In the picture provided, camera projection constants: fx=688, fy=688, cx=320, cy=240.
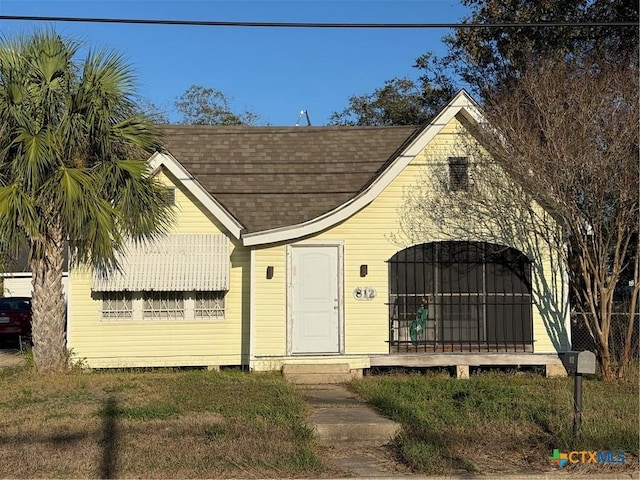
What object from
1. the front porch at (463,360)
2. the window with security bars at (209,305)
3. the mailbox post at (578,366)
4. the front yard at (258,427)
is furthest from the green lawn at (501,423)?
the window with security bars at (209,305)

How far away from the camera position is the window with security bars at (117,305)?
13461mm

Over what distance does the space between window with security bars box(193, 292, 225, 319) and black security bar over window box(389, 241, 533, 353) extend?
3.40 metres

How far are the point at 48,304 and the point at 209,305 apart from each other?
10.1 ft

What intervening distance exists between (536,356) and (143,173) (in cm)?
815

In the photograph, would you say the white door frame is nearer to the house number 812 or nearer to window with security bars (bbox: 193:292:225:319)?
the house number 812

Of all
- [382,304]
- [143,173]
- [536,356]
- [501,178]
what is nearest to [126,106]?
[143,173]

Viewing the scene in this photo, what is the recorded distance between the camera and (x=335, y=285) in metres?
13.3

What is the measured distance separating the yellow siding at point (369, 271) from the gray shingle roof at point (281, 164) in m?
0.57

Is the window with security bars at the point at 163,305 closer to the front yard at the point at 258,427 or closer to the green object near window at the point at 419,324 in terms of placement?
the front yard at the point at 258,427

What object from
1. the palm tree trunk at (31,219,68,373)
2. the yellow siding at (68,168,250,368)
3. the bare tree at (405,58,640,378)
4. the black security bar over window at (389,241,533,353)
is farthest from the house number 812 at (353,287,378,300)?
the palm tree trunk at (31,219,68,373)

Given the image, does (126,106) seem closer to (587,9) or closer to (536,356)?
(536,356)

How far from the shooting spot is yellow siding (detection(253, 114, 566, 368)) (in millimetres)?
13195

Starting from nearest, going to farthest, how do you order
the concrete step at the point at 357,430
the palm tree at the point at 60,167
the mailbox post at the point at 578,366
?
1. the mailbox post at the point at 578,366
2. the concrete step at the point at 357,430
3. the palm tree at the point at 60,167

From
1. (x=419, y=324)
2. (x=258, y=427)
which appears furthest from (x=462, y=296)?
(x=258, y=427)
